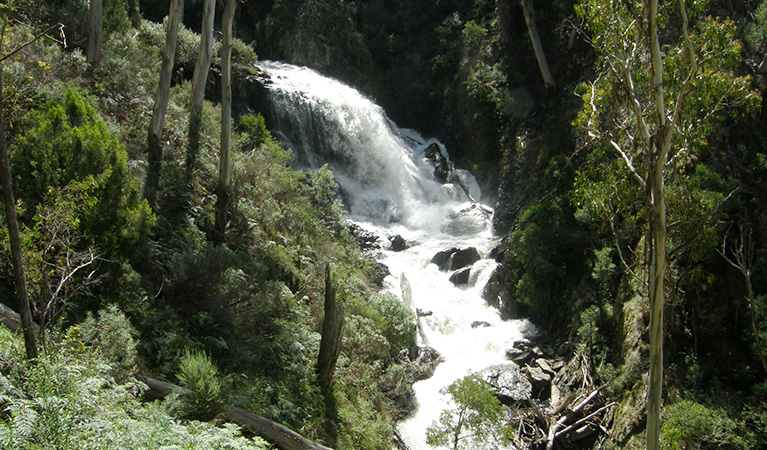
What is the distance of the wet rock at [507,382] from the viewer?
10.8m

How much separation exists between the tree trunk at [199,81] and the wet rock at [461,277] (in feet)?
Result: 29.4

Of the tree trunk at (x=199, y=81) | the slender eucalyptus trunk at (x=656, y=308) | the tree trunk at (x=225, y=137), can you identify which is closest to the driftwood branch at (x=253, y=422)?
the slender eucalyptus trunk at (x=656, y=308)

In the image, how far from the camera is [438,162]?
971 inches

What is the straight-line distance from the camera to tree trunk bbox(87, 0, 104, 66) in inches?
Answer: 480

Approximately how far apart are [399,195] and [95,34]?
13.5m

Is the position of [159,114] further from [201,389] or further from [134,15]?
[134,15]

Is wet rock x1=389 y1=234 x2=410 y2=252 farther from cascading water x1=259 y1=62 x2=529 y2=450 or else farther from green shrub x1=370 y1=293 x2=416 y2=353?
green shrub x1=370 y1=293 x2=416 y2=353

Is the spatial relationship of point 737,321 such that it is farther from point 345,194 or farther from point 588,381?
point 345,194

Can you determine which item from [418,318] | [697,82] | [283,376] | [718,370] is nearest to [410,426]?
[283,376]

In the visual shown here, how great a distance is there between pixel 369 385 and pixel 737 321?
6.88 meters

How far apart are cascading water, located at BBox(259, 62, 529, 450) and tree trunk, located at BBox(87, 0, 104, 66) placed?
8.72 metres

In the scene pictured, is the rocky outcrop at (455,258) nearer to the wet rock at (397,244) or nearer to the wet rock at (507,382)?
the wet rock at (397,244)

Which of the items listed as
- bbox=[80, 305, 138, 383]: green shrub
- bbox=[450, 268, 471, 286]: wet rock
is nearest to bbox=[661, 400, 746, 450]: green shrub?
bbox=[80, 305, 138, 383]: green shrub

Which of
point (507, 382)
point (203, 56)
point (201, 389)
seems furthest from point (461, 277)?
point (201, 389)
